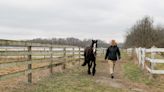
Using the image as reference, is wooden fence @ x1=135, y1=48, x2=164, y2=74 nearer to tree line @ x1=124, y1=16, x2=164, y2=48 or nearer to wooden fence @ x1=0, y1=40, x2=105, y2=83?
wooden fence @ x1=0, y1=40, x2=105, y2=83

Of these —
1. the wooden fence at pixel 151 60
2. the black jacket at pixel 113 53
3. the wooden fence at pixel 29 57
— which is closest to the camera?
the wooden fence at pixel 29 57

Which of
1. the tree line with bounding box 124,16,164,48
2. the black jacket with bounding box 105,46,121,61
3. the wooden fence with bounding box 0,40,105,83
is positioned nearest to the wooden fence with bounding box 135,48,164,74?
the black jacket with bounding box 105,46,121,61

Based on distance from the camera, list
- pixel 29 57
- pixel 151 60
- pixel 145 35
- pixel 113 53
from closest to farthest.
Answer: pixel 29 57 < pixel 151 60 < pixel 113 53 < pixel 145 35

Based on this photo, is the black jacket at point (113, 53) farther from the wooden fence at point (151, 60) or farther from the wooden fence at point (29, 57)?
the wooden fence at point (29, 57)

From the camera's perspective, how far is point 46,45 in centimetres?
1262

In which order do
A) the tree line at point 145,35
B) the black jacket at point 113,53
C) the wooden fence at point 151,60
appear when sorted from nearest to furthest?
1. the wooden fence at point 151,60
2. the black jacket at point 113,53
3. the tree line at point 145,35

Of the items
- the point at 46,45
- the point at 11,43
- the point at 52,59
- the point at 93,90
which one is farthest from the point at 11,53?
the point at 52,59

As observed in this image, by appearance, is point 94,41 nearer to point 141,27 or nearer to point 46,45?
point 46,45

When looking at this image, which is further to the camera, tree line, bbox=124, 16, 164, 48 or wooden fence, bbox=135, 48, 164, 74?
tree line, bbox=124, 16, 164, 48

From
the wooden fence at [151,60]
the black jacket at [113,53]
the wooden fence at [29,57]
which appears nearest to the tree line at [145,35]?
the wooden fence at [29,57]

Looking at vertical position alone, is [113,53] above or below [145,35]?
below

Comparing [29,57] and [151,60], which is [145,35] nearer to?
[151,60]

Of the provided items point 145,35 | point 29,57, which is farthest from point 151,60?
point 145,35

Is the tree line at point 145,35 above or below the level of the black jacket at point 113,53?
above
